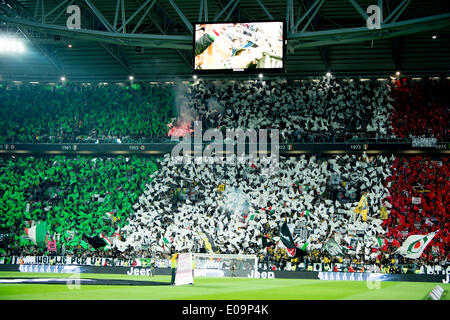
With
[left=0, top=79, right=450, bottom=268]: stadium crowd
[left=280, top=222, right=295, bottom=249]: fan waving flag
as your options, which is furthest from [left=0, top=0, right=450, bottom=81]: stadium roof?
[left=280, top=222, right=295, bottom=249]: fan waving flag

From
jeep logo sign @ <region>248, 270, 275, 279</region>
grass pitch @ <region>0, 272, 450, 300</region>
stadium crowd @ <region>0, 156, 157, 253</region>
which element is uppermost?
stadium crowd @ <region>0, 156, 157, 253</region>

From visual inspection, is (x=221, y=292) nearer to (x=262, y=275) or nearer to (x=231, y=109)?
(x=262, y=275)

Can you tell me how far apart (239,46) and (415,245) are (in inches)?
545

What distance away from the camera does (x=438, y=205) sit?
27.9 metres

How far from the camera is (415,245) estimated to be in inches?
976

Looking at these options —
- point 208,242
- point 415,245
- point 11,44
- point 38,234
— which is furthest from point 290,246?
point 11,44

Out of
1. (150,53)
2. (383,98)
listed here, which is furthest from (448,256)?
(150,53)

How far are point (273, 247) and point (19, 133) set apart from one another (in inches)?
756

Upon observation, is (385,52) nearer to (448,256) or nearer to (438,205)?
(438,205)

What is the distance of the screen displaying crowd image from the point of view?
1802cm

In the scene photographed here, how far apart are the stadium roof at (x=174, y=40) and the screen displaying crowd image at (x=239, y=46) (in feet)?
5.90

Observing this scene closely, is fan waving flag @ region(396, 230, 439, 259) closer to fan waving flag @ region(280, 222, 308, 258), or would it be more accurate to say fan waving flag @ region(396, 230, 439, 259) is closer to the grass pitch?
the grass pitch

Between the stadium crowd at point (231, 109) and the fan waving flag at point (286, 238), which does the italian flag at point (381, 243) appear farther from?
the stadium crowd at point (231, 109)

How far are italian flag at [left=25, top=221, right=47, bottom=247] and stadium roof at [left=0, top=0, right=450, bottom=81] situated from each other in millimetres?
10744
